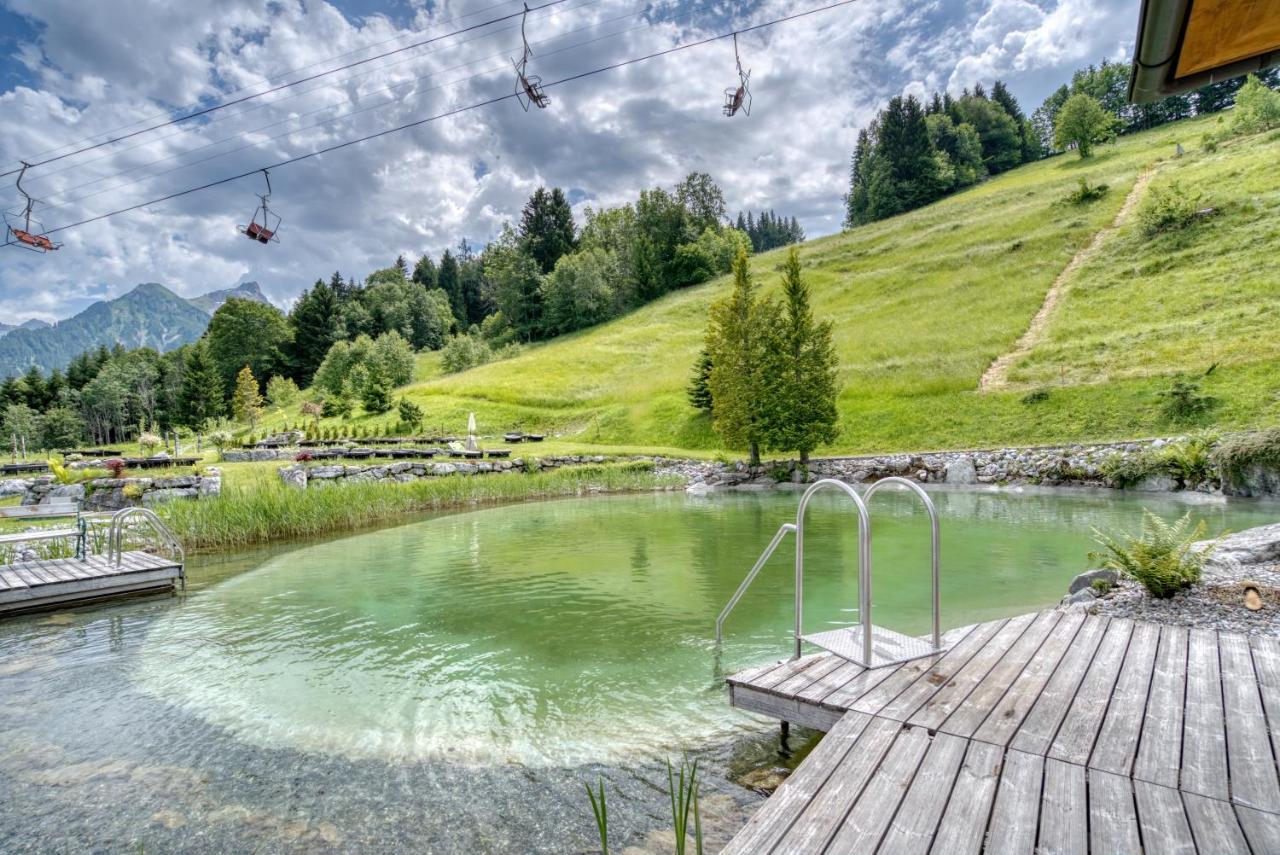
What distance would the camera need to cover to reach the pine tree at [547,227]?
82750mm

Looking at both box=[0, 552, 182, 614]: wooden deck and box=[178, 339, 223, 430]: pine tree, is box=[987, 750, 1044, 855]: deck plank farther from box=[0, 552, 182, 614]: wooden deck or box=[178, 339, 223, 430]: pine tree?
box=[178, 339, 223, 430]: pine tree

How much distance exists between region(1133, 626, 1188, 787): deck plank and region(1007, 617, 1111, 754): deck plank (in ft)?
1.16

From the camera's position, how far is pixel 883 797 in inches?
108

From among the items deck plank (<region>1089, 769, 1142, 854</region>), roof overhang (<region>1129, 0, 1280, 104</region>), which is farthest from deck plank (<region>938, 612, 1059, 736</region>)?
roof overhang (<region>1129, 0, 1280, 104</region>)

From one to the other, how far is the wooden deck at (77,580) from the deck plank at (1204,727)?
40.3 feet

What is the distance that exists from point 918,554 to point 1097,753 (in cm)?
863

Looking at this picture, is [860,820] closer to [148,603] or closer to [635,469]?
[148,603]

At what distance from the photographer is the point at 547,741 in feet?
16.5

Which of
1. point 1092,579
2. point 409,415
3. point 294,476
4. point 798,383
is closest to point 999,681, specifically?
point 1092,579

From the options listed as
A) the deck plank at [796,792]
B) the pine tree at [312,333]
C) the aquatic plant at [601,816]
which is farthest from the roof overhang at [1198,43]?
the pine tree at [312,333]

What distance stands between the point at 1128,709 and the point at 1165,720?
0.18 meters

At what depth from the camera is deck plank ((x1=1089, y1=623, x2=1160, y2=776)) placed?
299 centimetres

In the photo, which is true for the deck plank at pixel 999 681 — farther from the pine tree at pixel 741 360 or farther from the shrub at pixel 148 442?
the shrub at pixel 148 442

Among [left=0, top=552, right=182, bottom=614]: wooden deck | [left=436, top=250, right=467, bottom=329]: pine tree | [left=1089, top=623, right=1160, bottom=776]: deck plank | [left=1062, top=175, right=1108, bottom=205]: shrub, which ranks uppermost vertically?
[left=436, top=250, right=467, bottom=329]: pine tree
